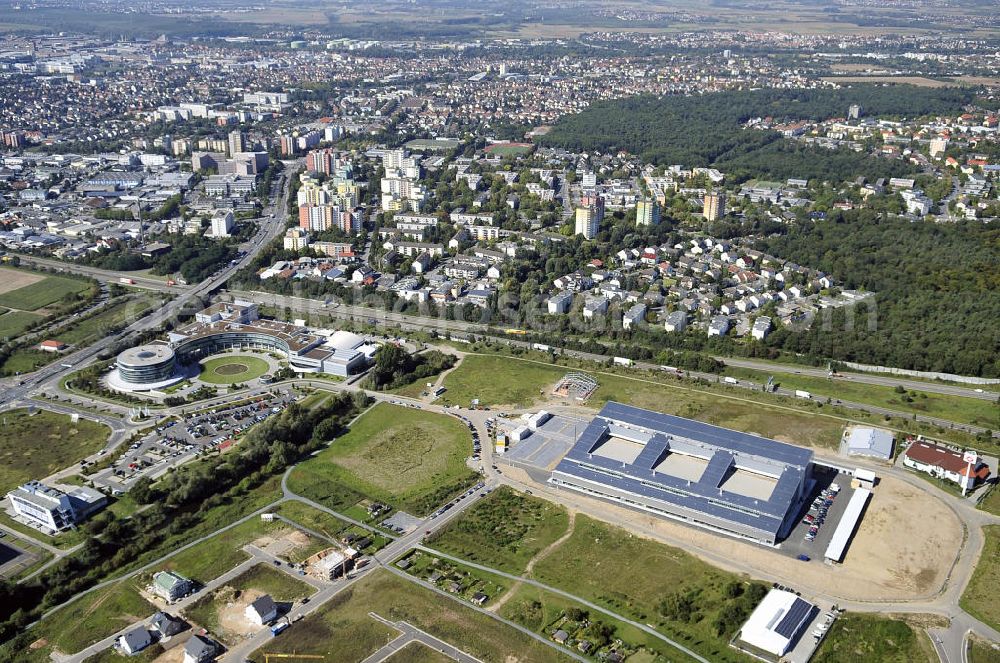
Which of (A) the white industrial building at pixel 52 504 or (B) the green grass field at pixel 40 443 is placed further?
(B) the green grass field at pixel 40 443

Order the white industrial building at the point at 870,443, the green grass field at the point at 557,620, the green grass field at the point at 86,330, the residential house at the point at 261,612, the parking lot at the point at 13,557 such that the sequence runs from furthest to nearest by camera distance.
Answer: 1. the green grass field at the point at 86,330
2. the white industrial building at the point at 870,443
3. the parking lot at the point at 13,557
4. the residential house at the point at 261,612
5. the green grass field at the point at 557,620

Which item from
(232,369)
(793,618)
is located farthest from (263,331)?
(793,618)

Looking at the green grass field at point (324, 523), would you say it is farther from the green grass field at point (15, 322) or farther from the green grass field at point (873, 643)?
the green grass field at point (15, 322)

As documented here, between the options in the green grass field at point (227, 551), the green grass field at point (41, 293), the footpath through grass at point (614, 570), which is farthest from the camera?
the green grass field at point (41, 293)

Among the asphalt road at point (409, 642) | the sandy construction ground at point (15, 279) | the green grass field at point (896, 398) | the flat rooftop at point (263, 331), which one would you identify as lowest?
the asphalt road at point (409, 642)

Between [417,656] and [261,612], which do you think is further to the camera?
[261,612]

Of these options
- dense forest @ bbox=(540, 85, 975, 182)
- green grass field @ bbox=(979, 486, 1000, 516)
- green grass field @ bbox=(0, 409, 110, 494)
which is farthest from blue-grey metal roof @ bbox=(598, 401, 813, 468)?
dense forest @ bbox=(540, 85, 975, 182)

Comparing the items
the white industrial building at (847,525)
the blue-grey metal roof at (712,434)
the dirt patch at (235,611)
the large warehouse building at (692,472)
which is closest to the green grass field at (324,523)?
the dirt patch at (235,611)

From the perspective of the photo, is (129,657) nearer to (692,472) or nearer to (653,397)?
(692,472)
